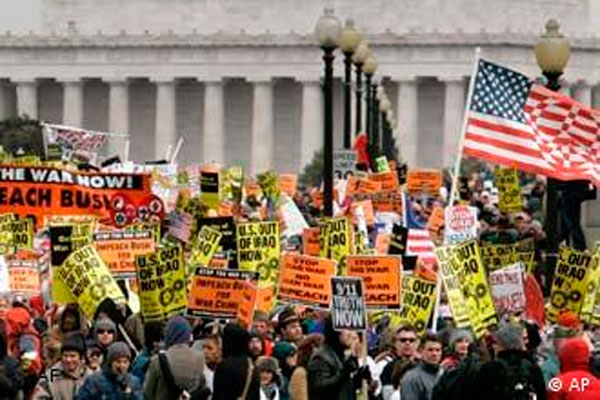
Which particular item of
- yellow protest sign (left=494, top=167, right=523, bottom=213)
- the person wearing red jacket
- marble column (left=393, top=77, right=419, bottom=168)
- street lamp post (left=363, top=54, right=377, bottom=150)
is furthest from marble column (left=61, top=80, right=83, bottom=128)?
the person wearing red jacket

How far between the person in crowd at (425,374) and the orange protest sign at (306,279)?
4826 millimetres

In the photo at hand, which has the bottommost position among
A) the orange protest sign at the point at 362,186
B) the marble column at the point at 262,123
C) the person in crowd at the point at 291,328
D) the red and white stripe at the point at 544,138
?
the marble column at the point at 262,123

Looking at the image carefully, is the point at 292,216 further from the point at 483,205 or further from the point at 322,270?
the point at 483,205

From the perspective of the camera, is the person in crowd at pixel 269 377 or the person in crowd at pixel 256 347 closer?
the person in crowd at pixel 269 377

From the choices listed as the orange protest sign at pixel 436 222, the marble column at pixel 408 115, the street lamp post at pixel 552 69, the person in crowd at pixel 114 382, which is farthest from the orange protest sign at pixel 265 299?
the marble column at pixel 408 115

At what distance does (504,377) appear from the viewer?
26.9 m

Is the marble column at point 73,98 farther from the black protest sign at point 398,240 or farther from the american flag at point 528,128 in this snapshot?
the american flag at point 528,128

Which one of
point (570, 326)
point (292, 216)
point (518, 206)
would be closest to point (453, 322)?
point (570, 326)

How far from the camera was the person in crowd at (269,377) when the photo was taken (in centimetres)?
2947

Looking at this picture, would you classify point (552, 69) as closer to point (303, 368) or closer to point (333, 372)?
point (303, 368)

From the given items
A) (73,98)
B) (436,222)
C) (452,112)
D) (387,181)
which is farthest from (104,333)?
(73,98)

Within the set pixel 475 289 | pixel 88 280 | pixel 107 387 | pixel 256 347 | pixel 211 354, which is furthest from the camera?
pixel 88 280

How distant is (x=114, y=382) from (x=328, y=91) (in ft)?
73.2

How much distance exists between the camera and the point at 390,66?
15250 cm
